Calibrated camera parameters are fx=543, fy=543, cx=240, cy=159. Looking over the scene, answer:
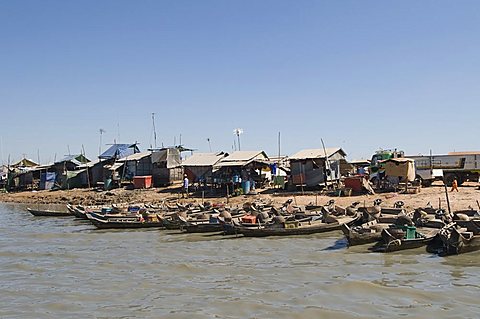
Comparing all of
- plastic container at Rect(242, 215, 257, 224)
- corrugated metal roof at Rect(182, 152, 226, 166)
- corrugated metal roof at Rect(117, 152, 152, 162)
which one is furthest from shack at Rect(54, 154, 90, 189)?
plastic container at Rect(242, 215, 257, 224)

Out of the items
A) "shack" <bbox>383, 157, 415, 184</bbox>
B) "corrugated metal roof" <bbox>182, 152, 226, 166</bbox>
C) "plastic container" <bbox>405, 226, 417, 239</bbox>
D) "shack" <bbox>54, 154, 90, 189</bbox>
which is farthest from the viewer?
"shack" <bbox>54, 154, 90, 189</bbox>

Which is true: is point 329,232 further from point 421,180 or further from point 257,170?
point 257,170

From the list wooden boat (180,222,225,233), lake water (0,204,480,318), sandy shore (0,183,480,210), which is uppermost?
sandy shore (0,183,480,210)

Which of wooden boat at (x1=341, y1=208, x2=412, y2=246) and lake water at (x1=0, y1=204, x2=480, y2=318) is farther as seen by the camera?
wooden boat at (x1=341, y1=208, x2=412, y2=246)

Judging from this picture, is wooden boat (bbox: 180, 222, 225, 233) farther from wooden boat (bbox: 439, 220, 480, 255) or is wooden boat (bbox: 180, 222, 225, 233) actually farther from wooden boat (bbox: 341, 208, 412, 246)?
wooden boat (bbox: 439, 220, 480, 255)

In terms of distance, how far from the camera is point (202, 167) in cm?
Answer: 3547

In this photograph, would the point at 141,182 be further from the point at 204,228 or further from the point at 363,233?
the point at 363,233

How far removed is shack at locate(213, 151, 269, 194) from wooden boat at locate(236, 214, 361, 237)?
1196cm

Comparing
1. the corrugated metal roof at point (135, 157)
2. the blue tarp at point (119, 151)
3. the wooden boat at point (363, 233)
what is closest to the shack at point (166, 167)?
the corrugated metal roof at point (135, 157)

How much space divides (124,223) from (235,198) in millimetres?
8410

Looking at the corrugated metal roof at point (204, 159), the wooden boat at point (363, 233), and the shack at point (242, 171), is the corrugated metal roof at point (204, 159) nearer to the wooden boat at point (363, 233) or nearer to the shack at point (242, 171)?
the shack at point (242, 171)

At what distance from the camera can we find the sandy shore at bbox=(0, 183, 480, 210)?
24500 millimetres

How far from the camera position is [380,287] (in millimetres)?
12586

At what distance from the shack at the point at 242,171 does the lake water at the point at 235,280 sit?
12.2 meters
